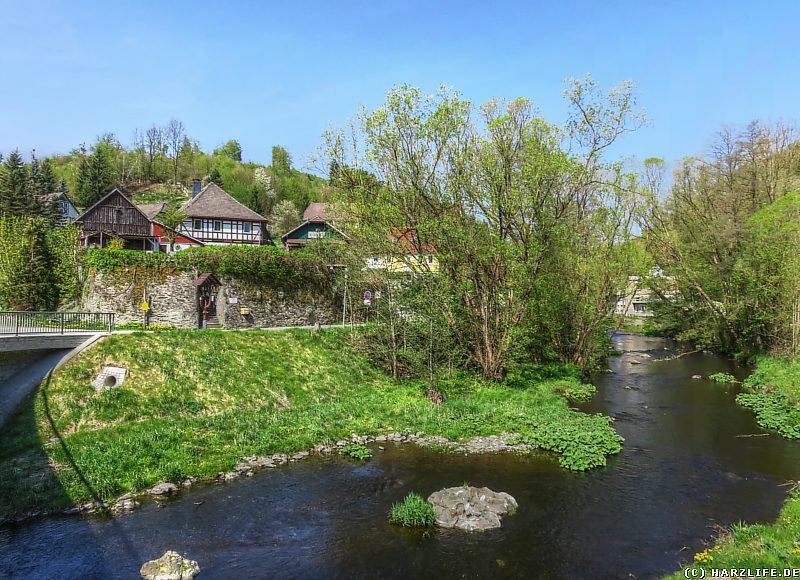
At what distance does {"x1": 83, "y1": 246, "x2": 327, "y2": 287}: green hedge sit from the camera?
34.5 meters

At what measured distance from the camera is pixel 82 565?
1188cm

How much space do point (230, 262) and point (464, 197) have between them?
17.9 meters

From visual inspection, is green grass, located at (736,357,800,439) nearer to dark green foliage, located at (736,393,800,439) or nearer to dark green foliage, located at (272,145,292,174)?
dark green foliage, located at (736,393,800,439)

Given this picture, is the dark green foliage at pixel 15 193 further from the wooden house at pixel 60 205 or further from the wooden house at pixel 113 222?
the wooden house at pixel 113 222

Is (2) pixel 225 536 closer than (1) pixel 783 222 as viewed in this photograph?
Yes

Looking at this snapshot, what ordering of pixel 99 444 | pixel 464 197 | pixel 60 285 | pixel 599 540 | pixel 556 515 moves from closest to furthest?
pixel 599 540, pixel 556 515, pixel 99 444, pixel 464 197, pixel 60 285

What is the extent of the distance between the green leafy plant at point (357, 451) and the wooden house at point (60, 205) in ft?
187

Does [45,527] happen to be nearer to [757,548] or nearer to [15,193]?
[757,548]

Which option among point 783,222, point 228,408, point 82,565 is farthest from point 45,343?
point 783,222

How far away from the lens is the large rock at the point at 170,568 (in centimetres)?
1123

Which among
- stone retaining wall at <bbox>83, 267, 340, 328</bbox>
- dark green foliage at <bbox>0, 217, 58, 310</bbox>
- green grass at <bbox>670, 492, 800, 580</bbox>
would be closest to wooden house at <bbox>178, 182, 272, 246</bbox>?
dark green foliage at <bbox>0, 217, 58, 310</bbox>

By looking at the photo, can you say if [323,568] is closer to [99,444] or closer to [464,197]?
[99,444]

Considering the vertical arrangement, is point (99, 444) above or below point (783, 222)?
below

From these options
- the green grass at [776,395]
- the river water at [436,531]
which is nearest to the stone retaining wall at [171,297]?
the river water at [436,531]
